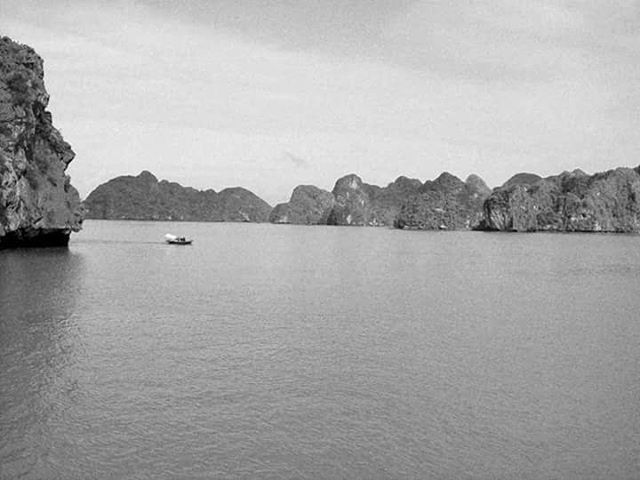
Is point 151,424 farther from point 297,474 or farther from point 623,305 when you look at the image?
point 623,305

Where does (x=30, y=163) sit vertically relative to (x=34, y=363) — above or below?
above

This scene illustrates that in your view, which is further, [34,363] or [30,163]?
[30,163]

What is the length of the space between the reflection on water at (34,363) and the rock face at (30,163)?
26.4 meters

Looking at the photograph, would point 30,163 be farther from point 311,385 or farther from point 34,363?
point 311,385

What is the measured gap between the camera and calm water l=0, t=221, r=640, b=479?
1930 centimetres

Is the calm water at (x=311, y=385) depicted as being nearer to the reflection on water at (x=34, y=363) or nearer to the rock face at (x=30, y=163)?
the reflection on water at (x=34, y=363)

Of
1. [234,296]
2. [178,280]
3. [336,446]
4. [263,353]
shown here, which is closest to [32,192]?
[178,280]

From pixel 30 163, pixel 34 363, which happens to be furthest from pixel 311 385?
pixel 30 163

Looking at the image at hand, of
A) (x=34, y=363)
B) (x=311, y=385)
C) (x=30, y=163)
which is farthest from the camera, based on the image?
(x=30, y=163)

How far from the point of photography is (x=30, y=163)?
305ft

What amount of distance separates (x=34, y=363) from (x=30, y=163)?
75109mm

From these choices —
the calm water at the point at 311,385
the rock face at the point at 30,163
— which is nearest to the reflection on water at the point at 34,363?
the calm water at the point at 311,385

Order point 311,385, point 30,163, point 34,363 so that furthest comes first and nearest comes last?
point 30,163 → point 34,363 → point 311,385

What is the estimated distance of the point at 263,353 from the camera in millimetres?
32156
